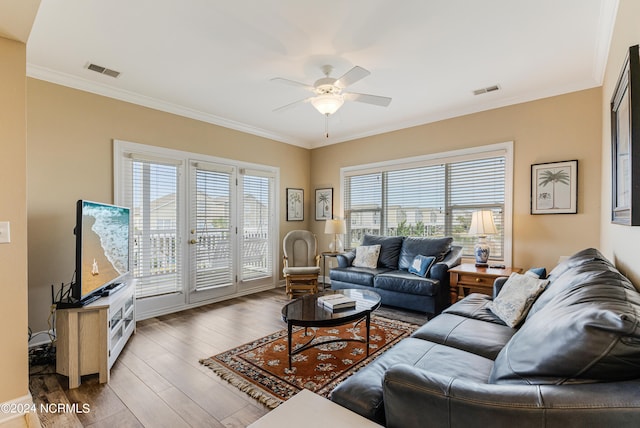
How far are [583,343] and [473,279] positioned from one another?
2797mm

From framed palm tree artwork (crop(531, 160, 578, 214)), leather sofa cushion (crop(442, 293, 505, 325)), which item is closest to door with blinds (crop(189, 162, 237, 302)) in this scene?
leather sofa cushion (crop(442, 293, 505, 325))

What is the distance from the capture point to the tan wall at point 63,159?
9.89 feet

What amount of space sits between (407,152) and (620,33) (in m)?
2.91

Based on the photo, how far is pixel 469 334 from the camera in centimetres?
200

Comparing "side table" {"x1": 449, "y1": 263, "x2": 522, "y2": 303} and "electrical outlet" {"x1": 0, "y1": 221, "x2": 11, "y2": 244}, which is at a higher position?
"electrical outlet" {"x1": 0, "y1": 221, "x2": 11, "y2": 244}

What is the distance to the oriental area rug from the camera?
2.22 meters

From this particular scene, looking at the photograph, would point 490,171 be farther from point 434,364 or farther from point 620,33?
point 434,364

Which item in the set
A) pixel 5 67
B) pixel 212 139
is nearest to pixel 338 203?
pixel 212 139

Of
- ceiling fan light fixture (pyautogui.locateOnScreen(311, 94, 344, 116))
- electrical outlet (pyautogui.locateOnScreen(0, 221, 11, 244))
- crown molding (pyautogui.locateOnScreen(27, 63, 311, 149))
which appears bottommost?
electrical outlet (pyautogui.locateOnScreen(0, 221, 11, 244))

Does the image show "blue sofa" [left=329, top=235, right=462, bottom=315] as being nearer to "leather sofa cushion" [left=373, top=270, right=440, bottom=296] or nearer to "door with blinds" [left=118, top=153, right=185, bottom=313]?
"leather sofa cushion" [left=373, top=270, right=440, bottom=296]

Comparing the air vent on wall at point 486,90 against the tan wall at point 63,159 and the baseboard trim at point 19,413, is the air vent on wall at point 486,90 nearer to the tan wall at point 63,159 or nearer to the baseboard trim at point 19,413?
the tan wall at point 63,159

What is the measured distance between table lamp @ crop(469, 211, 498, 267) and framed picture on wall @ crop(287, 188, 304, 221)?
3182mm

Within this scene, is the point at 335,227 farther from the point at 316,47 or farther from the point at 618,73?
the point at 618,73

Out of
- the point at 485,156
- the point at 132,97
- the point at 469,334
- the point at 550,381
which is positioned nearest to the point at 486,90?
the point at 485,156
